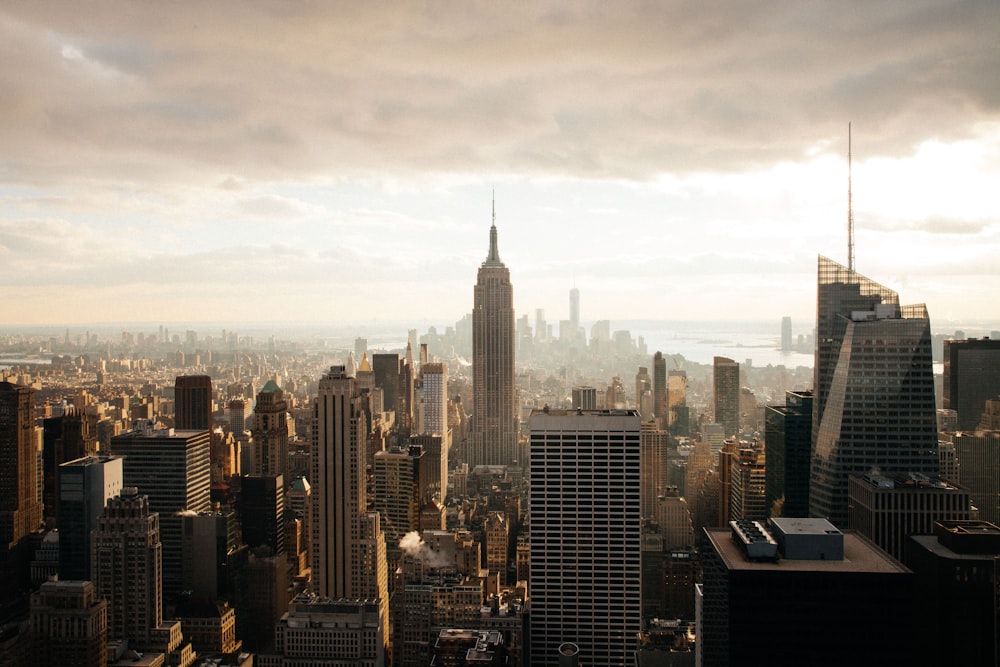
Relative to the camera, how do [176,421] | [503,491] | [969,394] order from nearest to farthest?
[969,394]
[176,421]
[503,491]

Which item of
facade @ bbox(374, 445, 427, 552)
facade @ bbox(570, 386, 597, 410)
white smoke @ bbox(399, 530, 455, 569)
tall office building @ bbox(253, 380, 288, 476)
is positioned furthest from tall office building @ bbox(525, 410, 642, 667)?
tall office building @ bbox(253, 380, 288, 476)

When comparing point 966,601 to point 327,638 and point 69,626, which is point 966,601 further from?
point 69,626

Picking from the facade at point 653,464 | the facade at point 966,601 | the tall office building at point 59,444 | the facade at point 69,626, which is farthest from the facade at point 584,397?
the tall office building at point 59,444

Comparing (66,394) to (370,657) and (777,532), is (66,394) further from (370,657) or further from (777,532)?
(777,532)

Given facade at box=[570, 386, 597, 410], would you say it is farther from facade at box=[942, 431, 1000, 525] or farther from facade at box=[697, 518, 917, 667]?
facade at box=[697, 518, 917, 667]

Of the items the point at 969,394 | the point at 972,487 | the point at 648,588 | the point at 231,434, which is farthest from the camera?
the point at 231,434

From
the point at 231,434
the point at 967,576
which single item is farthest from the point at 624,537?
the point at 231,434

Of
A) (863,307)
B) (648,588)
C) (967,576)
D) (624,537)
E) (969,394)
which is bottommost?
(648,588)

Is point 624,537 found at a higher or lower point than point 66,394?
lower
